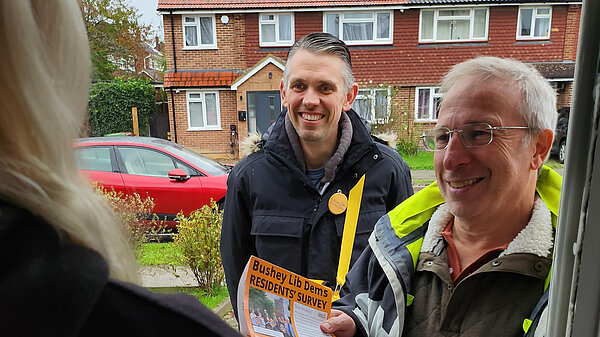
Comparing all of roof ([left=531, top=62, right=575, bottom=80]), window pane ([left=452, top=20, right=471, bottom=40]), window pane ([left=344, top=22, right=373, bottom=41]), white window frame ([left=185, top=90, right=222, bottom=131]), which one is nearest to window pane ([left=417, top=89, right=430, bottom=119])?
window pane ([left=452, top=20, right=471, bottom=40])

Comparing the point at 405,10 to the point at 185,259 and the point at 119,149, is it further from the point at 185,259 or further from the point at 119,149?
the point at 185,259

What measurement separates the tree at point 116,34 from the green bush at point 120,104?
3.23m

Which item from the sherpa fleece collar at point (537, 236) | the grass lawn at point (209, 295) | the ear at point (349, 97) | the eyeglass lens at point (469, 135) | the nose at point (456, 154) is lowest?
the grass lawn at point (209, 295)

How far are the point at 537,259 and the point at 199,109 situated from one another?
45.8 ft

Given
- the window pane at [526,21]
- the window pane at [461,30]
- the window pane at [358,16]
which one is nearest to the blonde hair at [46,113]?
the window pane at [358,16]

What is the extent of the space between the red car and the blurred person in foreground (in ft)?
16.6

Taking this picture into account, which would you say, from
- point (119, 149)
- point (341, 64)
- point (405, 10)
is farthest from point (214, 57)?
point (341, 64)

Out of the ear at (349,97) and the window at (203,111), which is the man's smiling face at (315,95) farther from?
the window at (203,111)

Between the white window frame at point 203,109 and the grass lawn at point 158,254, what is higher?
the white window frame at point 203,109

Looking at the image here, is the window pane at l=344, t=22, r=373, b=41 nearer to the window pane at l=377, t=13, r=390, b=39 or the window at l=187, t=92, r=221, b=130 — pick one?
the window pane at l=377, t=13, r=390, b=39

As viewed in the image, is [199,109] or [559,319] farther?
[199,109]

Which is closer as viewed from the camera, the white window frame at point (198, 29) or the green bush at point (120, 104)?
the white window frame at point (198, 29)

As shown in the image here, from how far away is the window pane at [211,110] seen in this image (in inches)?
560

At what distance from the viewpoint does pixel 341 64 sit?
209cm
